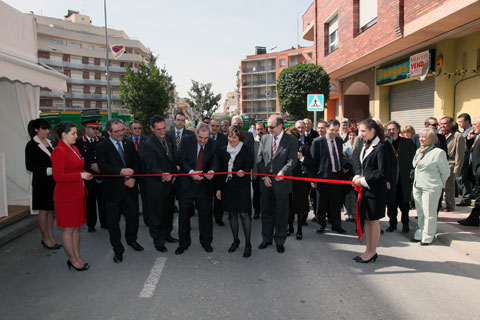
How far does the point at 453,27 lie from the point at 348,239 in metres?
7.19

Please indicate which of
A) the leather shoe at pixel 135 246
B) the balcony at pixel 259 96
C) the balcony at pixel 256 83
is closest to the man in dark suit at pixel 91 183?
the leather shoe at pixel 135 246

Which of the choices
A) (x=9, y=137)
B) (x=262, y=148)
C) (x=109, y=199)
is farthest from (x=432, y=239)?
(x=9, y=137)

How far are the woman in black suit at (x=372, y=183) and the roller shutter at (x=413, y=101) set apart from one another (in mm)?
8695

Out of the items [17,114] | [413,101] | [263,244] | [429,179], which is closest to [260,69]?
[413,101]

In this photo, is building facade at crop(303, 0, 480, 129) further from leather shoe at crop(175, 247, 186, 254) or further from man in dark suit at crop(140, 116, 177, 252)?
leather shoe at crop(175, 247, 186, 254)

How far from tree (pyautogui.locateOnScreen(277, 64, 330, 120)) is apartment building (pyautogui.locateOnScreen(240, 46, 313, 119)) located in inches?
2122

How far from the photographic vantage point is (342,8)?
15617mm

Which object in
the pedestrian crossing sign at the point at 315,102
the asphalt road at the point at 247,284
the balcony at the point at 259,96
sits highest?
the balcony at the point at 259,96

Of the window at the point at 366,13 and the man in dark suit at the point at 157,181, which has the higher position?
the window at the point at 366,13

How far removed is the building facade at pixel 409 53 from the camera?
30.2ft

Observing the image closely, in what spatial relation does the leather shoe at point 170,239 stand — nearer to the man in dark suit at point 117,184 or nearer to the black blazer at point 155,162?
the man in dark suit at point 117,184

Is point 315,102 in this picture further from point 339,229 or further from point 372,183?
point 372,183

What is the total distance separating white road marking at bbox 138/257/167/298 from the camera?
3.63 meters

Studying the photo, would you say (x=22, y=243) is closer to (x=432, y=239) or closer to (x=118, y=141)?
(x=118, y=141)
